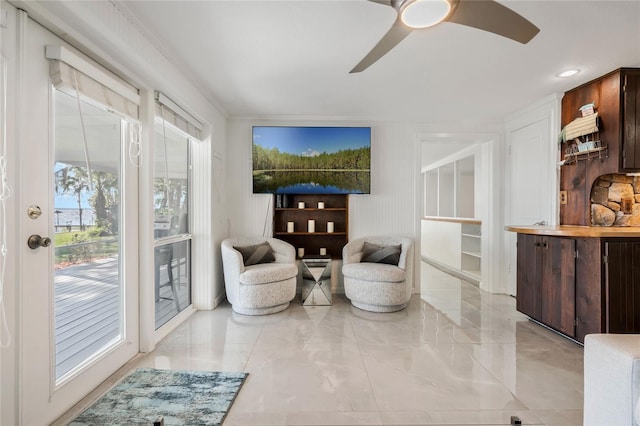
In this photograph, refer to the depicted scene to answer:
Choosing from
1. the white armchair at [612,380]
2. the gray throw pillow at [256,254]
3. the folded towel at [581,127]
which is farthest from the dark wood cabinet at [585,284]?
the gray throw pillow at [256,254]

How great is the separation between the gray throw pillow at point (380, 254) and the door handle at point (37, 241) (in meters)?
2.97

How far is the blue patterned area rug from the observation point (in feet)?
5.09

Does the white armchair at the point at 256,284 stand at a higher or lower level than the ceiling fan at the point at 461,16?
lower

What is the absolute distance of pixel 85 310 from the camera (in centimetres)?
187

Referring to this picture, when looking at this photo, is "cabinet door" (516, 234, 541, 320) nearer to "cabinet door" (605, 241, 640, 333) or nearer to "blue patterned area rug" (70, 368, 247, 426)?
"cabinet door" (605, 241, 640, 333)

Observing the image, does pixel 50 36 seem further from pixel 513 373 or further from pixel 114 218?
pixel 513 373

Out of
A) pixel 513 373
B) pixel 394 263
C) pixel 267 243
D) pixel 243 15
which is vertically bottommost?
pixel 513 373

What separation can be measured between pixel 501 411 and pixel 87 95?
9.82 feet

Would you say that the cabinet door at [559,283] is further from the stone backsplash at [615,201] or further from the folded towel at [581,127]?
the folded towel at [581,127]

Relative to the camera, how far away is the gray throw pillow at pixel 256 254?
11.3ft

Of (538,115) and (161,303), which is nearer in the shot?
(161,303)

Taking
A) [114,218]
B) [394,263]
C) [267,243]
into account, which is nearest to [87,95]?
[114,218]

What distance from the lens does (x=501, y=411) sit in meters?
1.64

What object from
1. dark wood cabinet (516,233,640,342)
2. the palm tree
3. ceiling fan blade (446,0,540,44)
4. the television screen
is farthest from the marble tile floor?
ceiling fan blade (446,0,540,44)
